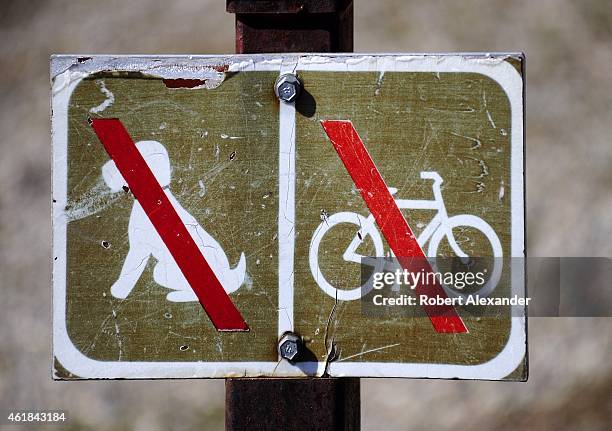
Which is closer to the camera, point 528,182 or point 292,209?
point 292,209

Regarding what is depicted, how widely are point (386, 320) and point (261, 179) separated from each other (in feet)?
0.74

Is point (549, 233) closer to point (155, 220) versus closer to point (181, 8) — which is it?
point (181, 8)

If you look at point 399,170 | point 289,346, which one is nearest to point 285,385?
point 289,346

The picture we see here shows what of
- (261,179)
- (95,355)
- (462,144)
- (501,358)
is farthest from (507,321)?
(95,355)

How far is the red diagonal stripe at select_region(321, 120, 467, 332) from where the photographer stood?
90cm

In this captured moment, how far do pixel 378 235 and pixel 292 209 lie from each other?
0.11m

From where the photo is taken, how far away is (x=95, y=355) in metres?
0.92

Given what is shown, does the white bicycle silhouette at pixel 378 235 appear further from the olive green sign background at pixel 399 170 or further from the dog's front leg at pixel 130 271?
the dog's front leg at pixel 130 271

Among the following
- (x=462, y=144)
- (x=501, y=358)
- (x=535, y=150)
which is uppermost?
(x=535, y=150)

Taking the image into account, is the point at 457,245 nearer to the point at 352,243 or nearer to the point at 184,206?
the point at 352,243

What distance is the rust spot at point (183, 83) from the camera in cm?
91

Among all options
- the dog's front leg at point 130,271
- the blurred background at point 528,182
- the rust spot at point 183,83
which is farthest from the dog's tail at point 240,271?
the blurred background at point 528,182

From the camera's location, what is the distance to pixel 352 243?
35.7 inches

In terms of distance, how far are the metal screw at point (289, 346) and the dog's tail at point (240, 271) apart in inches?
3.3
